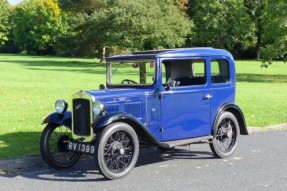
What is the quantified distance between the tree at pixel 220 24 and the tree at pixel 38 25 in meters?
24.2

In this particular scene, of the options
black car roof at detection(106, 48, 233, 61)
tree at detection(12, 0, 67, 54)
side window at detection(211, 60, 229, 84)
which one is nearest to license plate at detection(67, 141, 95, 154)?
black car roof at detection(106, 48, 233, 61)

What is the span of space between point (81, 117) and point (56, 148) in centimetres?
107

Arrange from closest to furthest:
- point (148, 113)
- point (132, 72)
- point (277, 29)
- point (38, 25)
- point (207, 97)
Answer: point (148, 113)
point (132, 72)
point (207, 97)
point (277, 29)
point (38, 25)

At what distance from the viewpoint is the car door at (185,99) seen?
24.4 feet

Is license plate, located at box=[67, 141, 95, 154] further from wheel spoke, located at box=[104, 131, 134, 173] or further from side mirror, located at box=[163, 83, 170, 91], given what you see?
side mirror, located at box=[163, 83, 170, 91]

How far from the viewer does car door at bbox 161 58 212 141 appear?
743 centimetres

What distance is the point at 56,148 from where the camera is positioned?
7.71 metres

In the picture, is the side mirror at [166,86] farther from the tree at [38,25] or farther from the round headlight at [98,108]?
the tree at [38,25]

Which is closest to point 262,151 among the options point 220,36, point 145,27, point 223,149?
point 223,149

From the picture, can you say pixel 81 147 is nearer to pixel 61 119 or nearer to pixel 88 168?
pixel 88 168

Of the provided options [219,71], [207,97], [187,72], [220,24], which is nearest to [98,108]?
[187,72]

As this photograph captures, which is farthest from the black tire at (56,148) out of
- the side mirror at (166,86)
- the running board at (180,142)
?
the side mirror at (166,86)

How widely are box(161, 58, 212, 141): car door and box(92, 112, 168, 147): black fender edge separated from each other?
32cm

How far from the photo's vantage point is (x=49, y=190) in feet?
19.8
